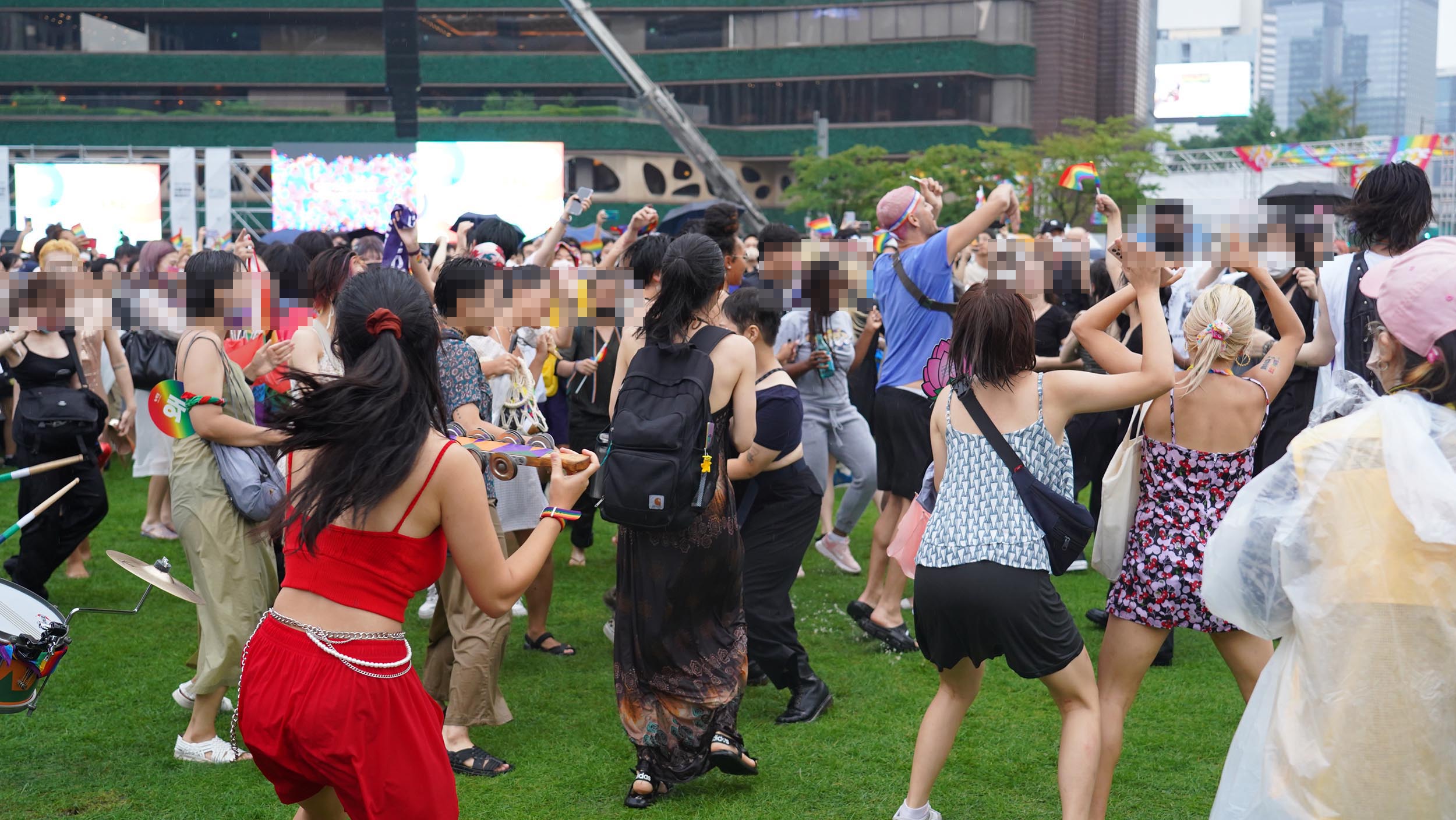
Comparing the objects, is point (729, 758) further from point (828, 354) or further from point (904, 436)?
point (828, 354)

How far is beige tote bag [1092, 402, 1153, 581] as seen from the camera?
3920 millimetres

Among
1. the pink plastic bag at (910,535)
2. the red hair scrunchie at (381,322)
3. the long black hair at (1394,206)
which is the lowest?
the pink plastic bag at (910,535)

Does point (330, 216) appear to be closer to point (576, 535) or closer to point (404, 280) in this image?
point (576, 535)

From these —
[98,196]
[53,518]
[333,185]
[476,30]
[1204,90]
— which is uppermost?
[1204,90]

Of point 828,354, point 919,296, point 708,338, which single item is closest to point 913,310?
point 919,296

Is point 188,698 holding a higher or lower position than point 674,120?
lower

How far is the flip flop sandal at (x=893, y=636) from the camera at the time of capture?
6.10m

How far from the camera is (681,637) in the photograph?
422cm

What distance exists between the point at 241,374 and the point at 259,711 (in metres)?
2.37

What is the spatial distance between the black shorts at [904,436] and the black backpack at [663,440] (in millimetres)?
2025

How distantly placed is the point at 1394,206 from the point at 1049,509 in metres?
2.27

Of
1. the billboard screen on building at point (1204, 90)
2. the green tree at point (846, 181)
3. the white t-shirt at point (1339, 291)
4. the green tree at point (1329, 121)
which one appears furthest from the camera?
the billboard screen on building at point (1204, 90)

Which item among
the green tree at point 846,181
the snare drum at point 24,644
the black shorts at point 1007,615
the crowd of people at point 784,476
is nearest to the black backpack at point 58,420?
the crowd of people at point 784,476

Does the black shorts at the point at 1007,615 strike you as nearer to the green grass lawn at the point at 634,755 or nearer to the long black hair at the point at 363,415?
the green grass lawn at the point at 634,755
